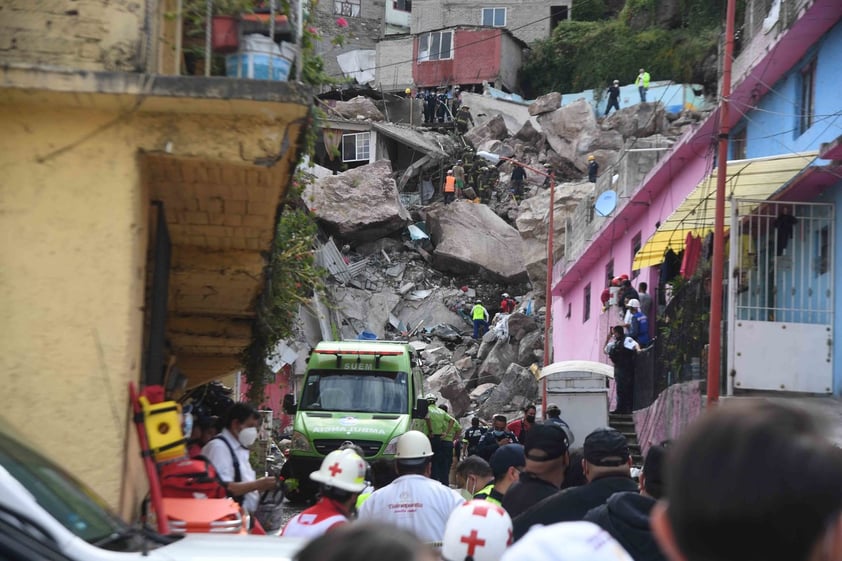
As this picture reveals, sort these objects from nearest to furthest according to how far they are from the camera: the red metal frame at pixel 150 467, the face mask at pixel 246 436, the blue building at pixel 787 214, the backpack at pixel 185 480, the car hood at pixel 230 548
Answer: the car hood at pixel 230 548 → the red metal frame at pixel 150 467 → the backpack at pixel 185 480 → the face mask at pixel 246 436 → the blue building at pixel 787 214

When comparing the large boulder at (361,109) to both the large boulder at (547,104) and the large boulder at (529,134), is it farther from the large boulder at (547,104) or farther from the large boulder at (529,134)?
the large boulder at (547,104)

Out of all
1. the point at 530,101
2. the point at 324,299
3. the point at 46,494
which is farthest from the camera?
the point at 530,101

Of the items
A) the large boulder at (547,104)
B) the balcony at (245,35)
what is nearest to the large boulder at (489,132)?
the large boulder at (547,104)

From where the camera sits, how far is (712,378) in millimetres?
14328

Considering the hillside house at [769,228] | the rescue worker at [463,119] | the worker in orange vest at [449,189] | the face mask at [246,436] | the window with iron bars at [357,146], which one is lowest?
the face mask at [246,436]

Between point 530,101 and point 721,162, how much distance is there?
43.2 meters

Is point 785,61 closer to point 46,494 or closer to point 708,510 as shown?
point 46,494

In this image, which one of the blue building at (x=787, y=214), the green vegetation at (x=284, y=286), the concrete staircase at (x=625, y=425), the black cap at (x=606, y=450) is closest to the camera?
the black cap at (x=606, y=450)

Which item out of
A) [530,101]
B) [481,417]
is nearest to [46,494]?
[481,417]

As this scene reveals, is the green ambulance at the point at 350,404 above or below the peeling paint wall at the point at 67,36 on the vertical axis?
below

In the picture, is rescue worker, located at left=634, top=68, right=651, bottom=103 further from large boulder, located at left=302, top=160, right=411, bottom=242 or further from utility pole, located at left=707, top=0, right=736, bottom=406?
utility pole, located at left=707, top=0, right=736, bottom=406

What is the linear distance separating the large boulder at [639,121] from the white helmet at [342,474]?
41684 mm

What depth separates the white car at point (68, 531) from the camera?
3.93m

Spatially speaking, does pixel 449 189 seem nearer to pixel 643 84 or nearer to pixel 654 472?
pixel 643 84
